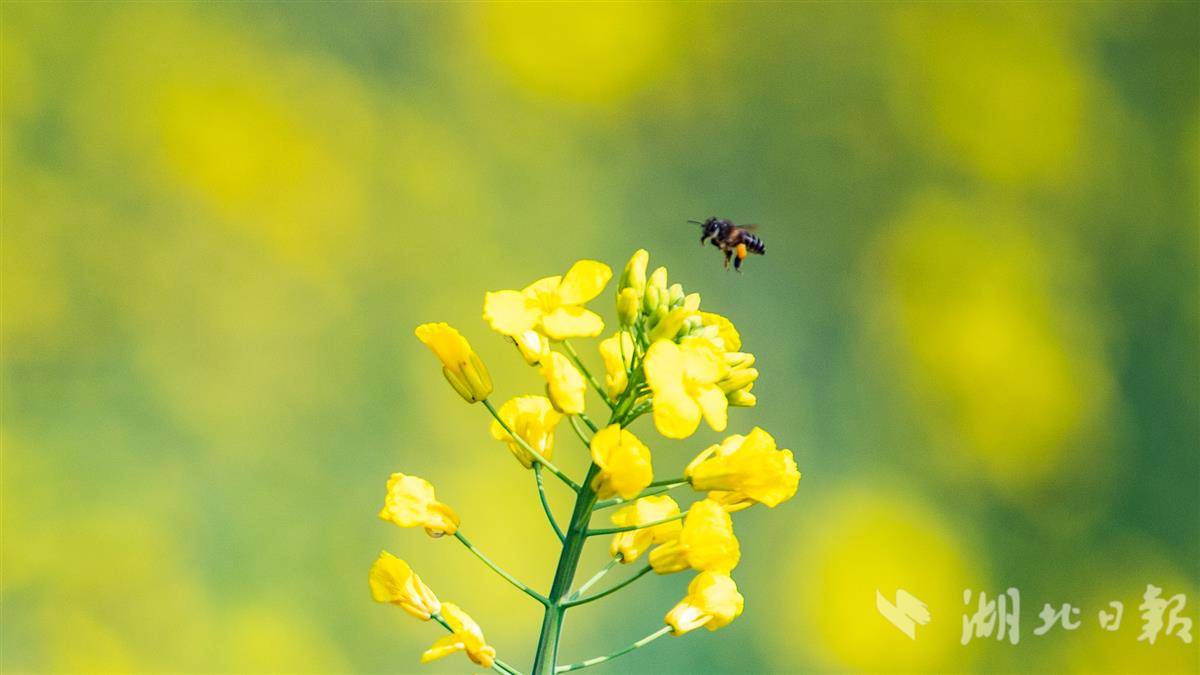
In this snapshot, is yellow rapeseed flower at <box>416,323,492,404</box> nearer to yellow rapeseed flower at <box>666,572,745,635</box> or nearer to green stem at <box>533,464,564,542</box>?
green stem at <box>533,464,564,542</box>

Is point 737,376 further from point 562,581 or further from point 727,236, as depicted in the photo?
point 727,236

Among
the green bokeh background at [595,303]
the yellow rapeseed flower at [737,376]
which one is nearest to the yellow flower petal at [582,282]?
the yellow rapeseed flower at [737,376]

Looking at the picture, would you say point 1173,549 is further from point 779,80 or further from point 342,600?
point 342,600

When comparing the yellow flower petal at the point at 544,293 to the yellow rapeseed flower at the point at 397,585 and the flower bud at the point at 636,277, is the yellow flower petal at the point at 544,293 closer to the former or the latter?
the flower bud at the point at 636,277

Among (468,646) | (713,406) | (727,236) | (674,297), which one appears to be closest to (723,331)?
(674,297)

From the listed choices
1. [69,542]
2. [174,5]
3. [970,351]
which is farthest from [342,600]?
[970,351]

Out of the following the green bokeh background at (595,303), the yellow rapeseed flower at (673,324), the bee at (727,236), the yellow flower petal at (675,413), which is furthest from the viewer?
the green bokeh background at (595,303)

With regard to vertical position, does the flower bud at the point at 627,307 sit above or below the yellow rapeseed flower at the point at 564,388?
above
